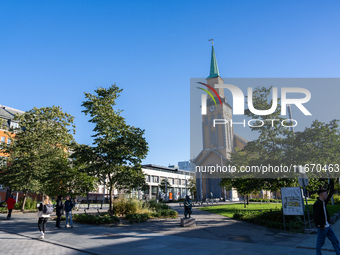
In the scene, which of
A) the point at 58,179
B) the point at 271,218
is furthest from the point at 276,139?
the point at 58,179

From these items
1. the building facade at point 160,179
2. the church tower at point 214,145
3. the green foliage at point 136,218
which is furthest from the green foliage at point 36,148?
the building facade at point 160,179

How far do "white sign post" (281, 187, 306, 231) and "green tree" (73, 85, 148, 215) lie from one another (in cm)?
916

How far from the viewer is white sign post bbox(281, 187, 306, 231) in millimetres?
12023

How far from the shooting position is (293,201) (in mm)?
12289

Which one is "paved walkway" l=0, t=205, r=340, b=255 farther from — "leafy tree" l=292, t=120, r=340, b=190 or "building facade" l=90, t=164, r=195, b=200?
"building facade" l=90, t=164, r=195, b=200

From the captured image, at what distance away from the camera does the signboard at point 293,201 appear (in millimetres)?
12023

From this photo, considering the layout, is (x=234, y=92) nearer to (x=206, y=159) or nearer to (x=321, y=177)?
(x=321, y=177)

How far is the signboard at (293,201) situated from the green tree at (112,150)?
30.1 ft

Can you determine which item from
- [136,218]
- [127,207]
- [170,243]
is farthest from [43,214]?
[127,207]

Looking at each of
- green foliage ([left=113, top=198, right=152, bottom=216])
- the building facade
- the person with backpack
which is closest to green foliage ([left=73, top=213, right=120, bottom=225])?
green foliage ([left=113, top=198, right=152, bottom=216])

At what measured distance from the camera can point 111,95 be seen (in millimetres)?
20078

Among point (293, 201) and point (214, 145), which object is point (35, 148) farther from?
point (214, 145)

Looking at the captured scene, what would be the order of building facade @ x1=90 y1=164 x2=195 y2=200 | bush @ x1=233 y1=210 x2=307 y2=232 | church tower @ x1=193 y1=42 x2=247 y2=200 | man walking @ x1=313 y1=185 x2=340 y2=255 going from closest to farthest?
man walking @ x1=313 y1=185 x2=340 y2=255 → bush @ x1=233 y1=210 x2=307 y2=232 → church tower @ x1=193 y1=42 x2=247 y2=200 → building facade @ x1=90 y1=164 x2=195 y2=200

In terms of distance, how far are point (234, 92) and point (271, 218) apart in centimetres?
862
